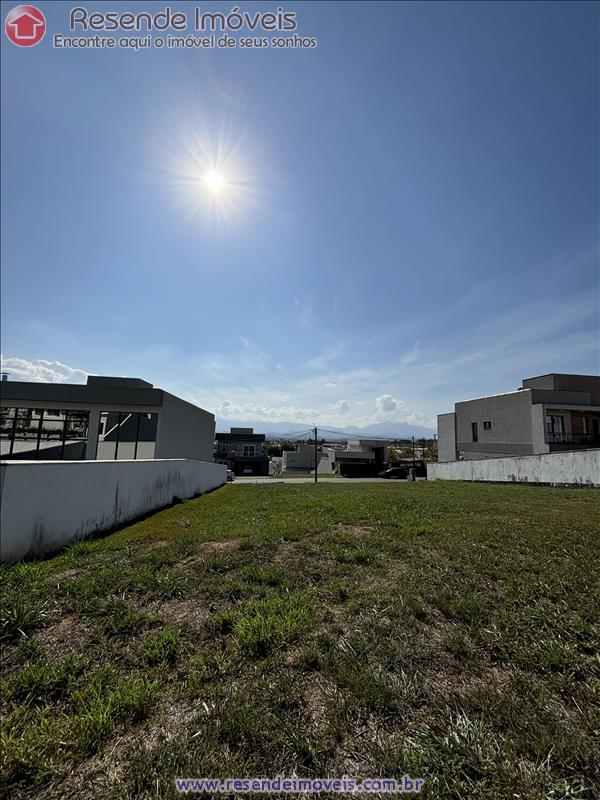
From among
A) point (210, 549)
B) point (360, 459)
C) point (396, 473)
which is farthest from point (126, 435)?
point (360, 459)

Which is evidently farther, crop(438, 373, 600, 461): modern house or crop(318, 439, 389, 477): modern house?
crop(318, 439, 389, 477): modern house

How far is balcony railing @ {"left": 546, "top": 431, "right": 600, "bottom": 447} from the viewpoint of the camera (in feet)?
92.0

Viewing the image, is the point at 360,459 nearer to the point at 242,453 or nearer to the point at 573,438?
the point at 242,453

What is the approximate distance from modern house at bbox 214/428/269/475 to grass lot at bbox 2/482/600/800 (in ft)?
172

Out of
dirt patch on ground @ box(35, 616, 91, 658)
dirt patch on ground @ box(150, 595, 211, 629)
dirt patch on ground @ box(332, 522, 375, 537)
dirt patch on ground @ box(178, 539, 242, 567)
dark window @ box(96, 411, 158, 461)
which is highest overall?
dark window @ box(96, 411, 158, 461)

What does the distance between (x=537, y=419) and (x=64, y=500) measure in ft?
108

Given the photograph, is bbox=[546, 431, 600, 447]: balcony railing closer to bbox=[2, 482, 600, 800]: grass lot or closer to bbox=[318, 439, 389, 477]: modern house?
bbox=[318, 439, 389, 477]: modern house

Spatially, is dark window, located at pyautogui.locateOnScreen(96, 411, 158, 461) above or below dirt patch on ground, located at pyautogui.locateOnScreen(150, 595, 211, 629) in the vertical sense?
above

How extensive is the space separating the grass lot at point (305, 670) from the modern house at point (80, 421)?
46.0 ft

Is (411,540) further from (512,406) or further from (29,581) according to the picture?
(512,406)

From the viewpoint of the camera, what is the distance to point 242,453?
5866cm

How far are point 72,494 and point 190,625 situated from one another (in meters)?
4.91

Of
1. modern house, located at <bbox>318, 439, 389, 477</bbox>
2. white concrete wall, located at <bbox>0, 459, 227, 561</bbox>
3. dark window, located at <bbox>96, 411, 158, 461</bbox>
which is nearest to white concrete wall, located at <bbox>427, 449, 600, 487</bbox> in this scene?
white concrete wall, located at <bbox>0, 459, 227, 561</bbox>

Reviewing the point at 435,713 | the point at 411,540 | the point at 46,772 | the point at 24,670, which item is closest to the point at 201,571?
the point at 24,670
